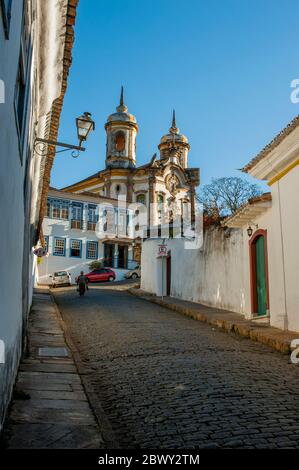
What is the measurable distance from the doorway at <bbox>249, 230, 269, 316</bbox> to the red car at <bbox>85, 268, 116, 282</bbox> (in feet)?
74.5

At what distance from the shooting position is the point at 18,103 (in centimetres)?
480

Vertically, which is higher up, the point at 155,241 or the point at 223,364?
the point at 155,241

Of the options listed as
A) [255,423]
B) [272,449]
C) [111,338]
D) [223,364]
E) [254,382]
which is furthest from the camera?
[111,338]

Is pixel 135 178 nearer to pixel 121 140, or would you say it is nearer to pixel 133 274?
pixel 121 140

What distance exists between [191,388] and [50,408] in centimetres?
179

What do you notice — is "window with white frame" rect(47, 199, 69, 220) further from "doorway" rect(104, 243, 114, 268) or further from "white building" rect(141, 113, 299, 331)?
"white building" rect(141, 113, 299, 331)

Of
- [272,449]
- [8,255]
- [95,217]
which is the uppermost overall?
[95,217]

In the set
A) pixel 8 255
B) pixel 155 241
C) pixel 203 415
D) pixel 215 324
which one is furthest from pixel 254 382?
pixel 155 241

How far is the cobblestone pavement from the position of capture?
4074 mm

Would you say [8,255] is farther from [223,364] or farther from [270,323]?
[270,323]

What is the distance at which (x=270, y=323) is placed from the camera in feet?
36.5

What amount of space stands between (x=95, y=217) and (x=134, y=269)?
19.6 feet

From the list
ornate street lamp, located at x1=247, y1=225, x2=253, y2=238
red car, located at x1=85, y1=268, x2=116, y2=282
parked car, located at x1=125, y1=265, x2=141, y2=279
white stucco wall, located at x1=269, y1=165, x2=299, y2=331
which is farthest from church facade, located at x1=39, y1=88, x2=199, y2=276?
white stucco wall, located at x1=269, y1=165, x2=299, y2=331

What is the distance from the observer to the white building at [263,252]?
9844 mm
